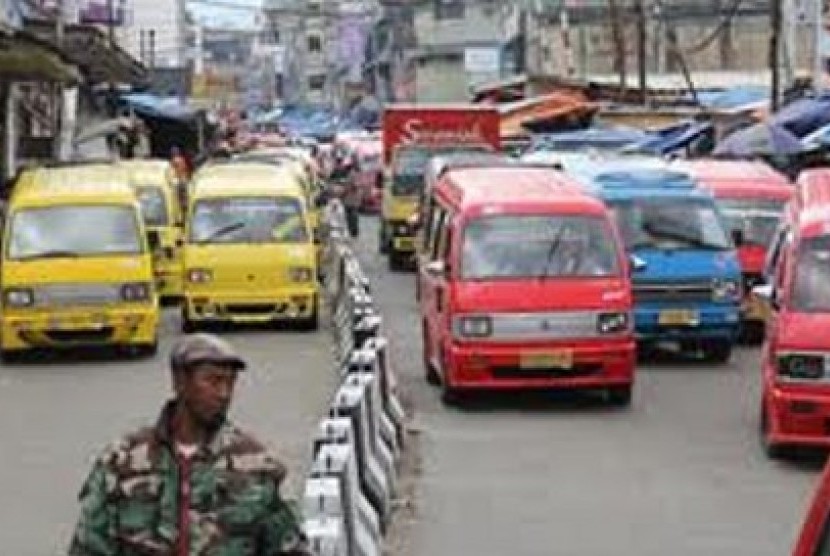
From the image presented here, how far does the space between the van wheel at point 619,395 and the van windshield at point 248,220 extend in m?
9.42

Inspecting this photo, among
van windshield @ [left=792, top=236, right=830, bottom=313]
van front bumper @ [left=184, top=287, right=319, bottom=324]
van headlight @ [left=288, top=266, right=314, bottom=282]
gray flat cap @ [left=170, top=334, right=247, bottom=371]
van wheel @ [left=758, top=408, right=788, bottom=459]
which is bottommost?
van front bumper @ [left=184, top=287, right=319, bottom=324]

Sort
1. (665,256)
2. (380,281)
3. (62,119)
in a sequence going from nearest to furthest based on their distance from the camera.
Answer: (665,256)
(380,281)
(62,119)

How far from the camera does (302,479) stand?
1678cm

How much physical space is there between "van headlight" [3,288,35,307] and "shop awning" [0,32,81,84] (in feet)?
39.7

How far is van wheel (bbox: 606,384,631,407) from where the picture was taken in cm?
2161

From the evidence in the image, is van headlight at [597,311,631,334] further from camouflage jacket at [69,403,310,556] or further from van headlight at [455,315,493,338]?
camouflage jacket at [69,403,310,556]

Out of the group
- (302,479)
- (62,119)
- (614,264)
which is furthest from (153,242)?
(62,119)

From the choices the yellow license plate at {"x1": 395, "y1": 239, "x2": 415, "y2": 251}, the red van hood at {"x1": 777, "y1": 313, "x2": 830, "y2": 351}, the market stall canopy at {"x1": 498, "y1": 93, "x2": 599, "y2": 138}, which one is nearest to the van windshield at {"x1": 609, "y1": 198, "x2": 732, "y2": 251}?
the red van hood at {"x1": 777, "y1": 313, "x2": 830, "y2": 351}

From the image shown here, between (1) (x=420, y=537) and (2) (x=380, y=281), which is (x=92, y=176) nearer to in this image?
(2) (x=380, y=281)

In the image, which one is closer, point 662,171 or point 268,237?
point 662,171

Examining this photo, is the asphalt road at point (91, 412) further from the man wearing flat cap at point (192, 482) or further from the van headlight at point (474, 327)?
the man wearing flat cap at point (192, 482)

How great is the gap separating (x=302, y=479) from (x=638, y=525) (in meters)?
2.76

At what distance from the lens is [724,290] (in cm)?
2512

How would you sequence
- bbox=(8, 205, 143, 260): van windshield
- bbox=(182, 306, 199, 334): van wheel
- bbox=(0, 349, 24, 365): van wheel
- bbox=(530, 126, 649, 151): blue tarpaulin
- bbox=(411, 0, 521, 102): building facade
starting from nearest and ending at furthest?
bbox=(0, 349, 24, 365): van wheel → bbox=(8, 205, 143, 260): van windshield → bbox=(182, 306, 199, 334): van wheel → bbox=(530, 126, 649, 151): blue tarpaulin → bbox=(411, 0, 521, 102): building facade
